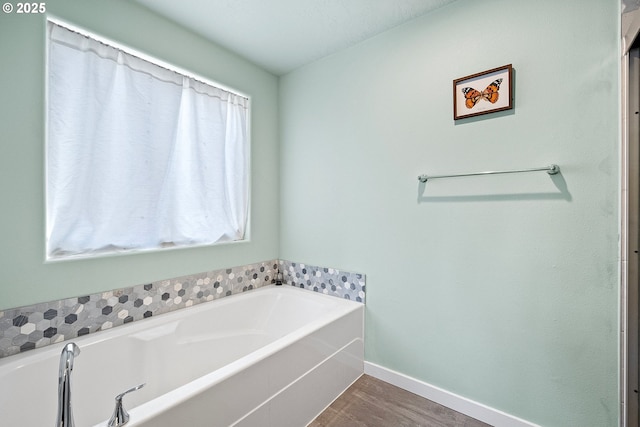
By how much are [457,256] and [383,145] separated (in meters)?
0.86

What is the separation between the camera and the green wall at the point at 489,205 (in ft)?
4.17

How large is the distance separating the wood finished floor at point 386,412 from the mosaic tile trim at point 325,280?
0.59 meters

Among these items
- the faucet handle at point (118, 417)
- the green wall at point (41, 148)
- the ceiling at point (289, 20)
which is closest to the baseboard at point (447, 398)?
the green wall at point (41, 148)

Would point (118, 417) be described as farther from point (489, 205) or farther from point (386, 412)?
point (489, 205)

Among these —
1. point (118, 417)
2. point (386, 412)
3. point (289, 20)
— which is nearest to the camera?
point (118, 417)

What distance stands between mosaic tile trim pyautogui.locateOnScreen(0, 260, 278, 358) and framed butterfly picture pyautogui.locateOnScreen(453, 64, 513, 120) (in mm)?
1942

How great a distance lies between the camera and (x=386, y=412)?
1609 millimetres

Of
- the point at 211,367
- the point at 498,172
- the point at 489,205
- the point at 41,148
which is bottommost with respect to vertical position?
the point at 211,367

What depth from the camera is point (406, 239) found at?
1.82 meters

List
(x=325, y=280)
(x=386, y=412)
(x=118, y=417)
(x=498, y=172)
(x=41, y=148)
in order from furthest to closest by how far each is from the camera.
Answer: (x=325, y=280), (x=386, y=412), (x=498, y=172), (x=41, y=148), (x=118, y=417)

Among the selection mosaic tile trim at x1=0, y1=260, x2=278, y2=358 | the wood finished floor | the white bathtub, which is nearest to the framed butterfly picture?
the white bathtub

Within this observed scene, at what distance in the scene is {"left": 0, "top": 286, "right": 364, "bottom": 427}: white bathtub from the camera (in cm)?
111

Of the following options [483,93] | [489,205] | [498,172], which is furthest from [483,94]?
[489,205]

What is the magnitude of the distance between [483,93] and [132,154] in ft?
6.74
